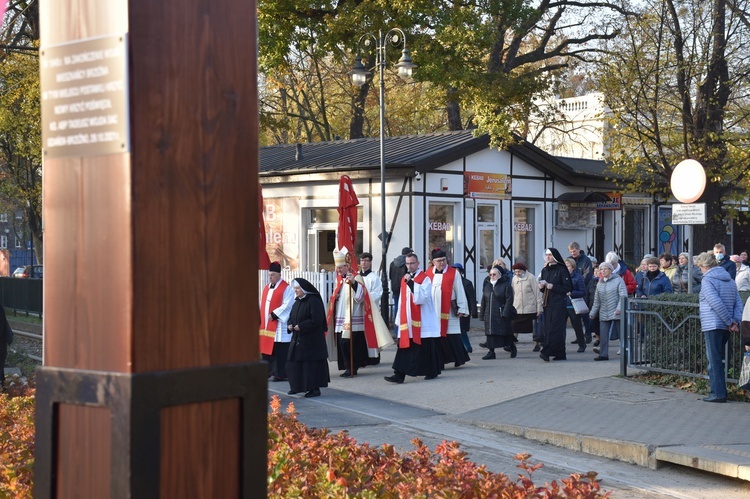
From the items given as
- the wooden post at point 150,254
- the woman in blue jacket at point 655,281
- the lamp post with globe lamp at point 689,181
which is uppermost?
the lamp post with globe lamp at point 689,181

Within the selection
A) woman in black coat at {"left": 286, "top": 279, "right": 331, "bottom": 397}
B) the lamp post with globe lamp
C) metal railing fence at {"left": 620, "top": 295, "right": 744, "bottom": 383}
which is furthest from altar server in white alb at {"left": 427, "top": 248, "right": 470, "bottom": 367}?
the lamp post with globe lamp

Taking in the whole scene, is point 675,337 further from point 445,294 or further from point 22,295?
point 22,295

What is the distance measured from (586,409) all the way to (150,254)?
10.0m

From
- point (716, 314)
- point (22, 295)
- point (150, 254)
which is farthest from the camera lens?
point (22, 295)

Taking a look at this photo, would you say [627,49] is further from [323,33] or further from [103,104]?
[103,104]

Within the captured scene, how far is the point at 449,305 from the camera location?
53.8ft

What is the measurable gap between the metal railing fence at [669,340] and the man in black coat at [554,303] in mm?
2566

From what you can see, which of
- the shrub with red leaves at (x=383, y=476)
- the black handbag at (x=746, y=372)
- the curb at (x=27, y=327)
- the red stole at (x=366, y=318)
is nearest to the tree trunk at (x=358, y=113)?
the curb at (x=27, y=327)

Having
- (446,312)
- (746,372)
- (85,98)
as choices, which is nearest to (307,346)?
(446,312)

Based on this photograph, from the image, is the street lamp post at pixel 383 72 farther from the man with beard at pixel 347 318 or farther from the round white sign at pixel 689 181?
the round white sign at pixel 689 181

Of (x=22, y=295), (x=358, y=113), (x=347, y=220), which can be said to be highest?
(x=358, y=113)

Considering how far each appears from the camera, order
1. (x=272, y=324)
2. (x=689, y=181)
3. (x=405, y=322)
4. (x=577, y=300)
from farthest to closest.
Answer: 1. (x=577, y=300)
2. (x=405, y=322)
3. (x=272, y=324)
4. (x=689, y=181)

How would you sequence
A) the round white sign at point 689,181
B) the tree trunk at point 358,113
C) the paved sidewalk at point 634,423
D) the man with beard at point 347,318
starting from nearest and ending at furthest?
the paved sidewalk at point 634,423 < the round white sign at point 689,181 < the man with beard at point 347,318 < the tree trunk at point 358,113

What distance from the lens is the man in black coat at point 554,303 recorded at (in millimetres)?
17266
